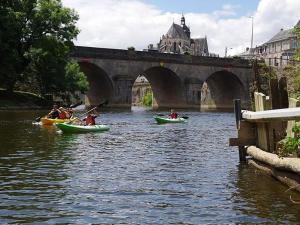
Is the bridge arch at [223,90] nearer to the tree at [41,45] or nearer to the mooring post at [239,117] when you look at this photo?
the tree at [41,45]

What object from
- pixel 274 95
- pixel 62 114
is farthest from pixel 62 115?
pixel 274 95

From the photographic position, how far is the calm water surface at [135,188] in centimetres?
1062

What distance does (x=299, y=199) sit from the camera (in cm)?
1202

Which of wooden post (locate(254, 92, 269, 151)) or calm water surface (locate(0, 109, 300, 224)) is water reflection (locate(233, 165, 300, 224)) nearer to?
calm water surface (locate(0, 109, 300, 224))

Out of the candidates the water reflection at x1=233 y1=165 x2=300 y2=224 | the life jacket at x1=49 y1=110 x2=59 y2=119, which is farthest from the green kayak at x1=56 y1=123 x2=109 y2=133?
the water reflection at x1=233 y1=165 x2=300 y2=224

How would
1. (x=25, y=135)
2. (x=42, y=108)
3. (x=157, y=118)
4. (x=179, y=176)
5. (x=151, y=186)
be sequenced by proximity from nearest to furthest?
1. (x=151, y=186)
2. (x=179, y=176)
3. (x=25, y=135)
4. (x=157, y=118)
5. (x=42, y=108)

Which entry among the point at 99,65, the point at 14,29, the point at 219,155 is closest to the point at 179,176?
the point at 219,155

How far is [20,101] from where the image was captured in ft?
201

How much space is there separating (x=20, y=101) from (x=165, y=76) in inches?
1434

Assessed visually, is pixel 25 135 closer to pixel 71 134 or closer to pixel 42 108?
pixel 71 134

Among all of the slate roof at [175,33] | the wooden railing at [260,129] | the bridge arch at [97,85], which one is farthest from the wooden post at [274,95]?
the slate roof at [175,33]

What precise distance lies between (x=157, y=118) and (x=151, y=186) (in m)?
29.5

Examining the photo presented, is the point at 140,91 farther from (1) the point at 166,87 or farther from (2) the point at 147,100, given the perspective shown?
(1) the point at 166,87

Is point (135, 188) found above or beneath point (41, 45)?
beneath
